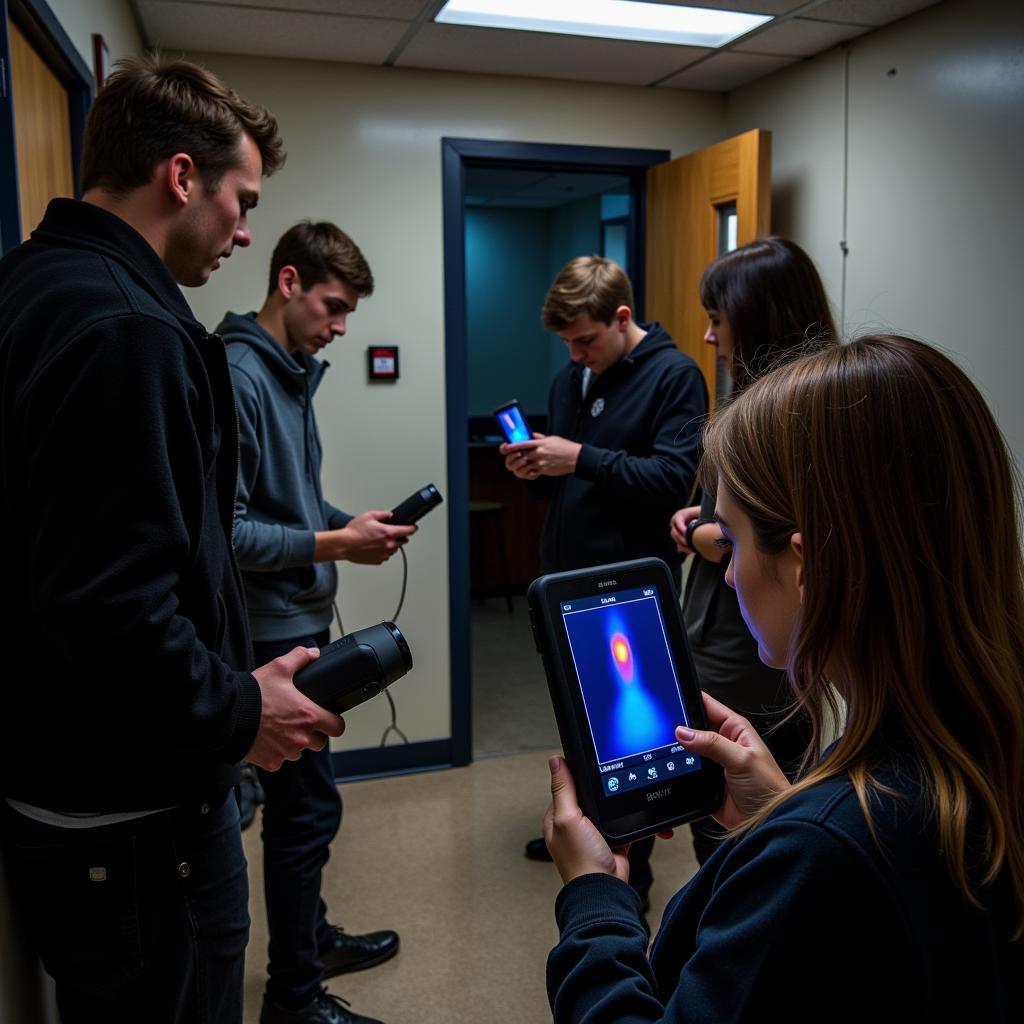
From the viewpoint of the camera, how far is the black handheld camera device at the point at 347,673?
1.12 m

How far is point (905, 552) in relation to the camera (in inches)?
26.5

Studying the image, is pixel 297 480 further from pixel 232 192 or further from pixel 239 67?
pixel 239 67

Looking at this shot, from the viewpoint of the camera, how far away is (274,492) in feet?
5.91

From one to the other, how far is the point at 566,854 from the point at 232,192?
35.5 inches

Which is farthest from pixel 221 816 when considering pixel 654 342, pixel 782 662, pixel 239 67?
pixel 239 67

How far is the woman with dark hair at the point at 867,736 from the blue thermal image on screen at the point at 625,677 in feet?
0.60

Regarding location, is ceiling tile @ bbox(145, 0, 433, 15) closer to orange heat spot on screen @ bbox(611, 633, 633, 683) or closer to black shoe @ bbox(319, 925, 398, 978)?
orange heat spot on screen @ bbox(611, 633, 633, 683)

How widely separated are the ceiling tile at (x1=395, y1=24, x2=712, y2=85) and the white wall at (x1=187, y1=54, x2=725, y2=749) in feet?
0.29

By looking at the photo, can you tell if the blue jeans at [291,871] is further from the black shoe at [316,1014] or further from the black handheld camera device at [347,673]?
the black handheld camera device at [347,673]

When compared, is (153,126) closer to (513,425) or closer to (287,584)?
(287,584)

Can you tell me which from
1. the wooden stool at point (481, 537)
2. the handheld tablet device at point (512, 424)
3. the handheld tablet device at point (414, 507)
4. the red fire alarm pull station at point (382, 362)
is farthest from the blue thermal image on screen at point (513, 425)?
the wooden stool at point (481, 537)

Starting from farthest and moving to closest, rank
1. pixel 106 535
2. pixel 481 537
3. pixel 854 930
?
pixel 481 537, pixel 106 535, pixel 854 930

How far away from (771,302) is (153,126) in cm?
100

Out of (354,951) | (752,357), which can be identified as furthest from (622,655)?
(354,951)
